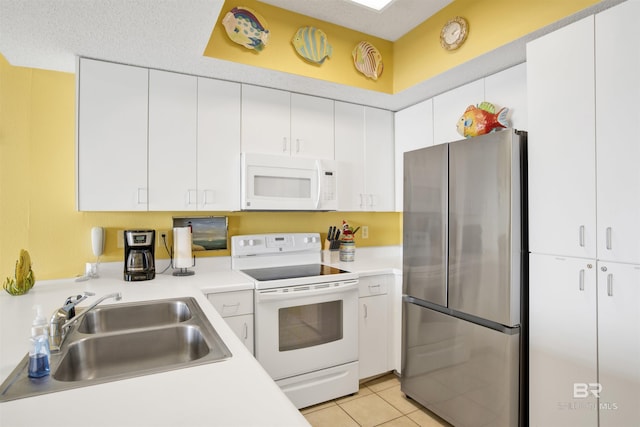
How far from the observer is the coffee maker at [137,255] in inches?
88.0

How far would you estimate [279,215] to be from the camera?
292 cm

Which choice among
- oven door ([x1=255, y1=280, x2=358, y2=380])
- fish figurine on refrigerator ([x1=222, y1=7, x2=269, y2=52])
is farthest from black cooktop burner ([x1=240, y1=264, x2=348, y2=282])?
fish figurine on refrigerator ([x1=222, y1=7, x2=269, y2=52])

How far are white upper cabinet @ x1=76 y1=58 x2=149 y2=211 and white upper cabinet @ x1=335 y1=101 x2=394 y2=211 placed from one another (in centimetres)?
147

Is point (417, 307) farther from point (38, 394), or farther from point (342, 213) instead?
point (38, 394)

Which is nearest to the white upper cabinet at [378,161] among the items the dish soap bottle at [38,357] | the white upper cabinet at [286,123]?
the white upper cabinet at [286,123]

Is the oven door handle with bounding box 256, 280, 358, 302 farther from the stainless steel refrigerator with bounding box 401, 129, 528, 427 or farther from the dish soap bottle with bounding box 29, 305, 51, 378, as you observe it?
the dish soap bottle with bounding box 29, 305, 51, 378

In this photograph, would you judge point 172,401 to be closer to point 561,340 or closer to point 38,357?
point 38,357

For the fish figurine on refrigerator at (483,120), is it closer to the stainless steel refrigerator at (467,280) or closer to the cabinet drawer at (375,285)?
the stainless steel refrigerator at (467,280)

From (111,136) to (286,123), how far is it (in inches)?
46.4

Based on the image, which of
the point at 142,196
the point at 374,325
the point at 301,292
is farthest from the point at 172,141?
the point at 374,325

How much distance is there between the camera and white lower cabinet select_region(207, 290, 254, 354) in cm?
214

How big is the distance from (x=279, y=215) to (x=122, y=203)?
45.3 inches

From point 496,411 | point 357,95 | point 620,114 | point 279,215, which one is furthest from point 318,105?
Answer: point 496,411

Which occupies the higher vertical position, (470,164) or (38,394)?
(470,164)
